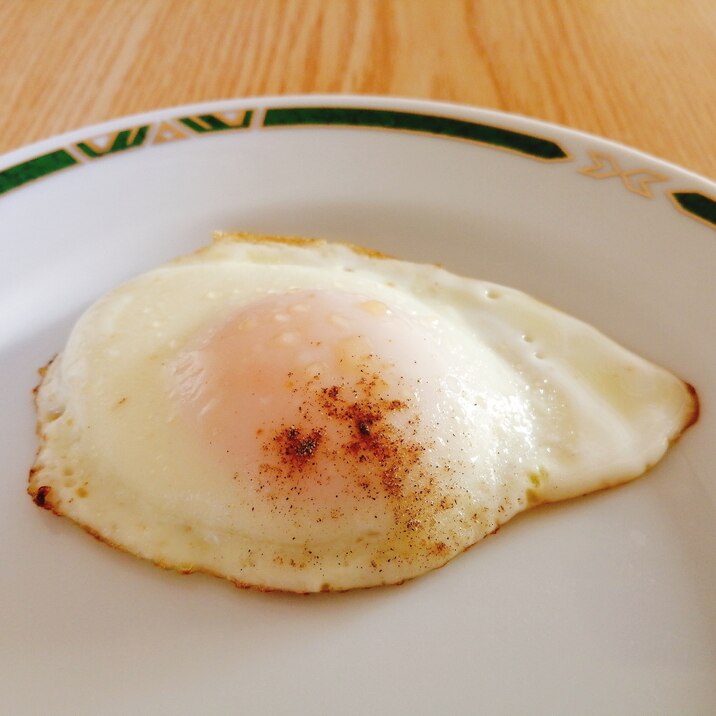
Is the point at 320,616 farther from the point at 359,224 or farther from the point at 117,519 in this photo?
the point at 359,224

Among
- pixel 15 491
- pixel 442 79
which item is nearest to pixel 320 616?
pixel 15 491

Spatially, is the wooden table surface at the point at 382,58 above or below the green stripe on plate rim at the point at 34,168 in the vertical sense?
above

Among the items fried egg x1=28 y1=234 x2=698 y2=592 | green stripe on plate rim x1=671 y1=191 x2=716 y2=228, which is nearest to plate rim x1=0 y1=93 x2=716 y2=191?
green stripe on plate rim x1=671 y1=191 x2=716 y2=228

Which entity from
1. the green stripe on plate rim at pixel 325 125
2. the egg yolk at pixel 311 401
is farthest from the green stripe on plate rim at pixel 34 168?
the egg yolk at pixel 311 401

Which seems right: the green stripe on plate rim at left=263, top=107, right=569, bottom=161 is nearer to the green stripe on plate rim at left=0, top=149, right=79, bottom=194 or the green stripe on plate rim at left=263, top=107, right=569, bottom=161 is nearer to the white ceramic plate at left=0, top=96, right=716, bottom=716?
the white ceramic plate at left=0, top=96, right=716, bottom=716

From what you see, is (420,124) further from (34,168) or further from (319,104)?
(34,168)

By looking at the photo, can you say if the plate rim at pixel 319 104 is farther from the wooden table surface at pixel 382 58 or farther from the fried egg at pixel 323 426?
the fried egg at pixel 323 426

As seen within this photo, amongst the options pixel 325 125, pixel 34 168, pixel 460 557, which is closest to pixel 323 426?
pixel 460 557
